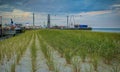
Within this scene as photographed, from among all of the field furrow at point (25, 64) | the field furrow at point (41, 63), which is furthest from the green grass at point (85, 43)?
the field furrow at point (25, 64)

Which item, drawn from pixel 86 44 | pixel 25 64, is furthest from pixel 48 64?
pixel 86 44

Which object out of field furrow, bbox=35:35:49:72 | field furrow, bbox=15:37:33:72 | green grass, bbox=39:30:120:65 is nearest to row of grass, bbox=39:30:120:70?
green grass, bbox=39:30:120:65

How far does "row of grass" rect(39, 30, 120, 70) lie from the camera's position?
9.09 feet

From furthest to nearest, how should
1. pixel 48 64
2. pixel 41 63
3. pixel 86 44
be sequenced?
pixel 86 44
pixel 41 63
pixel 48 64

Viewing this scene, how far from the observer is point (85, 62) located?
271cm

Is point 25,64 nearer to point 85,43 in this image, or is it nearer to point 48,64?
point 48,64

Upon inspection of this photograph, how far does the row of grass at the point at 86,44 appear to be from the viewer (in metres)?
2.77

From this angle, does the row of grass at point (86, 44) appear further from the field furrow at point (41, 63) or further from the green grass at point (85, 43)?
the field furrow at point (41, 63)

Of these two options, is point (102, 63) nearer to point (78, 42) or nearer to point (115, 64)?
point (115, 64)

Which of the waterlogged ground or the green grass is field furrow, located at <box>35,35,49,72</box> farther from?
the green grass

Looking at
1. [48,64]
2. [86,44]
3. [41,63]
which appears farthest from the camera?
[86,44]

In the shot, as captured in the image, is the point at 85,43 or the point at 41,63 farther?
the point at 85,43

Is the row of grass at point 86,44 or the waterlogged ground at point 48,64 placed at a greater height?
the row of grass at point 86,44

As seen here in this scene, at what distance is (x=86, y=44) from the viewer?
321cm
